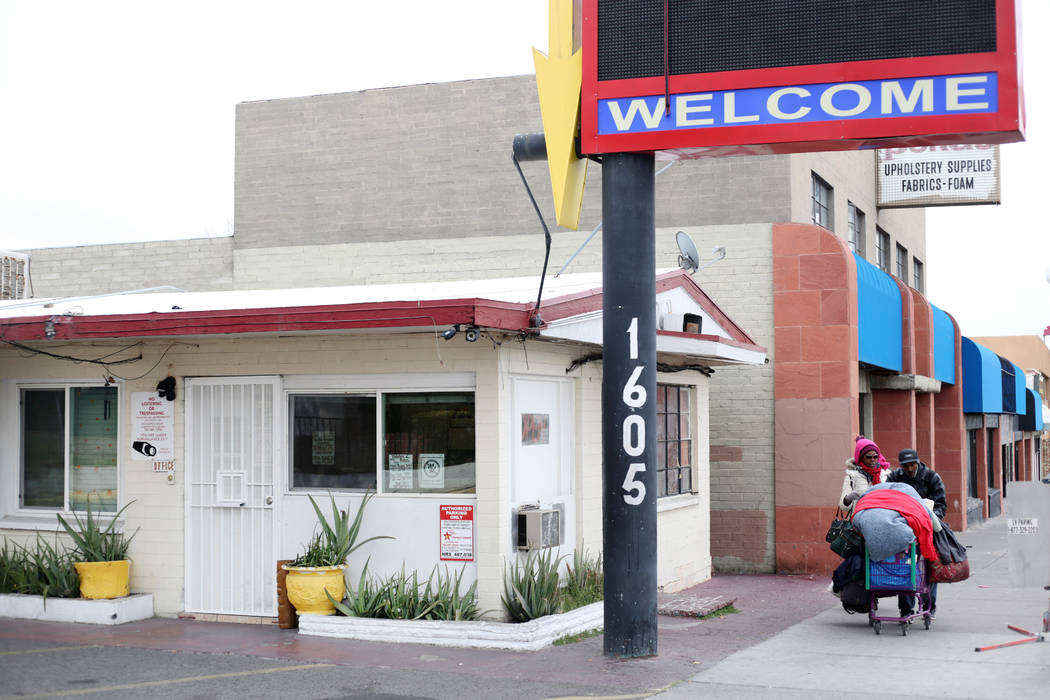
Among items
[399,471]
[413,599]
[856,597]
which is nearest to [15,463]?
[399,471]

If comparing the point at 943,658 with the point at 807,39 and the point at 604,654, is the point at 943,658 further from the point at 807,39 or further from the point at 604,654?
the point at 807,39

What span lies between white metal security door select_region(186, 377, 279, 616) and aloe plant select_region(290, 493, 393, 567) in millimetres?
633

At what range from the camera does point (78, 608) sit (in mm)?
11477

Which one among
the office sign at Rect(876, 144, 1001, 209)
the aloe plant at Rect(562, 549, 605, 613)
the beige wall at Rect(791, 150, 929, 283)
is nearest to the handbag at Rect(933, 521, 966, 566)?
the aloe plant at Rect(562, 549, 605, 613)

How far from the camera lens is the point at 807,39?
9.22 m

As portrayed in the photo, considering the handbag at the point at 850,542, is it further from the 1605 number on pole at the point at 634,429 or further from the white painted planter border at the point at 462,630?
the 1605 number on pole at the point at 634,429

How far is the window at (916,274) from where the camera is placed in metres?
27.2

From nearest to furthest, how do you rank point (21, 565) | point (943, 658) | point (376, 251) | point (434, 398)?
point (943, 658), point (434, 398), point (21, 565), point (376, 251)

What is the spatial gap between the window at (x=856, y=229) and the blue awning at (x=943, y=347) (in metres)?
1.86

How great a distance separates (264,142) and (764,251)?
30.2ft

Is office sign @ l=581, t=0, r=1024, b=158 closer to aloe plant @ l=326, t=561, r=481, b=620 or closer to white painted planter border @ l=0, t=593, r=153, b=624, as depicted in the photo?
aloe plant @ l=326, t=561, r=481, b=620

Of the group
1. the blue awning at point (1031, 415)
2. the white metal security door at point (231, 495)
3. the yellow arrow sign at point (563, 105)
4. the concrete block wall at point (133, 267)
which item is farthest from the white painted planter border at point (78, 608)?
the blue awning at point (1031, 415)

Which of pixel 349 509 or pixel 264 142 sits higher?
pixel 264 142

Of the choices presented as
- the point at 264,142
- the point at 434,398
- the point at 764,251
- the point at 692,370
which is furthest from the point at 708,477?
the point at 264,142
